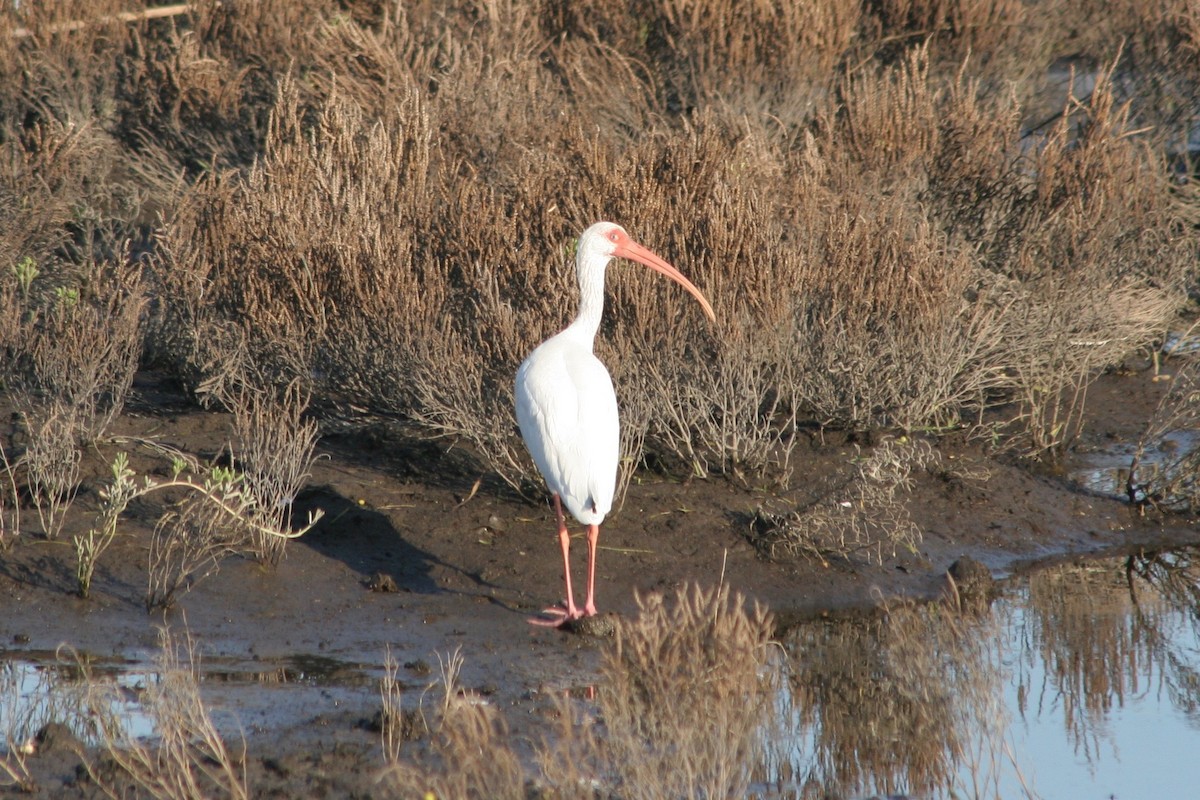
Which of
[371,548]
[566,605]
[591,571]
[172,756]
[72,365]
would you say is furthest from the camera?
[72,365]

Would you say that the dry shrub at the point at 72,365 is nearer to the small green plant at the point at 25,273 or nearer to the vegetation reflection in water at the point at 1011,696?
the small green plant at the point at 25,273

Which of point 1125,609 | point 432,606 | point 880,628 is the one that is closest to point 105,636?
point 432,606

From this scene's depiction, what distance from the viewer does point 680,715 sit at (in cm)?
425

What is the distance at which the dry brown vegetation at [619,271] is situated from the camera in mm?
7344

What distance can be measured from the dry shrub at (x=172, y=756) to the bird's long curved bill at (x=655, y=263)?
9.40ft

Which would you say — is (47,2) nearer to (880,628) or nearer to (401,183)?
(401,183)

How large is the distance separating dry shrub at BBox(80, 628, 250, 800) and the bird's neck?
95.6 inches

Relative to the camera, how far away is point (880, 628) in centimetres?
633

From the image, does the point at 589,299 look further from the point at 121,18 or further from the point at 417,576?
the point at 121,18

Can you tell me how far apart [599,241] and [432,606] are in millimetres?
1816

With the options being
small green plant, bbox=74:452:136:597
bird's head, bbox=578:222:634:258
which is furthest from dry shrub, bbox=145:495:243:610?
bird's head, bbox=578:222:634:258

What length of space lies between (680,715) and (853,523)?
2.73 m

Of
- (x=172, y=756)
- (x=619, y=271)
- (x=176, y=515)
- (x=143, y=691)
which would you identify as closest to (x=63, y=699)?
(x=143, y=691)

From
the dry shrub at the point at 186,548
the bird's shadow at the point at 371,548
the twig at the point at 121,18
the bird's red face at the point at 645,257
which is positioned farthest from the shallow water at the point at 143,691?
A: the twig at the point at 121,18
